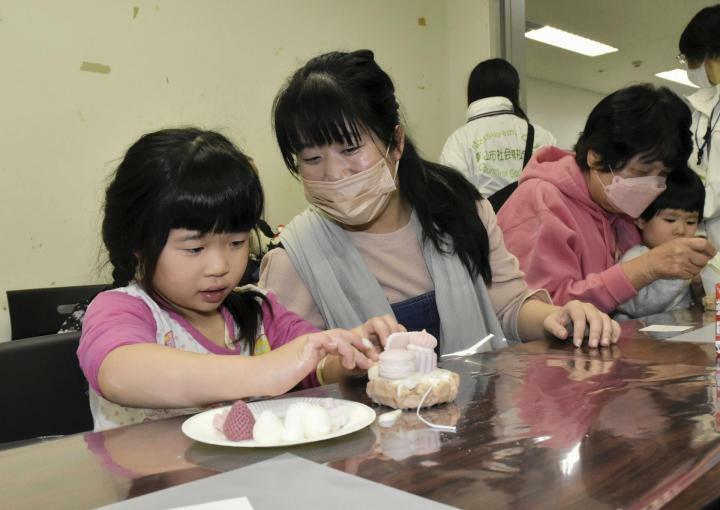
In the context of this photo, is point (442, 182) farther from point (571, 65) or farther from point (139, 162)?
point (571, 65)

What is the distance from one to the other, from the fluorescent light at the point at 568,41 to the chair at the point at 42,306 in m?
4.55

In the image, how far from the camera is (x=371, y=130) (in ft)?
4.18

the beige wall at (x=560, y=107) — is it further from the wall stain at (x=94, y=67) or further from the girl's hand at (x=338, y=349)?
the girl's hand at (x=338, y=349)

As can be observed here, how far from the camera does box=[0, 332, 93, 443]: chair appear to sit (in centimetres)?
94

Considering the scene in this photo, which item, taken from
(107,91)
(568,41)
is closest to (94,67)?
(107,91)

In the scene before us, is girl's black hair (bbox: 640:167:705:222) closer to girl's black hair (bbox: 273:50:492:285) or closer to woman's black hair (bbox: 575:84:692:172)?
woman's black hair (bbox: 575:84:692:172)

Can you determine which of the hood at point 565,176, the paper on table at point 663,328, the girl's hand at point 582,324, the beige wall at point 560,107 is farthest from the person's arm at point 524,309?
the beige wall at point 560,107

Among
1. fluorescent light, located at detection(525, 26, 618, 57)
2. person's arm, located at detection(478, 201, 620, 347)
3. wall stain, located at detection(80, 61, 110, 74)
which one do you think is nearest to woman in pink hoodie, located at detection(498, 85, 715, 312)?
person's arm, located at detection(478, 201, 620, 347)

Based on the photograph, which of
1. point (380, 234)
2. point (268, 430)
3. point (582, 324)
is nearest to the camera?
point (268, 430)

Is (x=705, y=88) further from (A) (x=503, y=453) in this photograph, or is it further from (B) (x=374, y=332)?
(A) (x=503, y=453)

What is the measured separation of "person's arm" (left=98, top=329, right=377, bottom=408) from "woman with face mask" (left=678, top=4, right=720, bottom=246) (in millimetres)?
1818

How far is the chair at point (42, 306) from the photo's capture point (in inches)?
77.3

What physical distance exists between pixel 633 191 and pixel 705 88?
85 centimetres

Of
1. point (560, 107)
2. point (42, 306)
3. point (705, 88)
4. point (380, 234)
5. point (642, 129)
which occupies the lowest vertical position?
point (42, 306)
